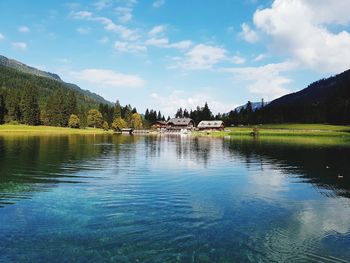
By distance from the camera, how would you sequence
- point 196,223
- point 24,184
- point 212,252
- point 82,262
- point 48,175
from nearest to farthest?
1. point 82,262
2. point 212,252
3. point 196,223
4. point 24,184
5. point 48,175

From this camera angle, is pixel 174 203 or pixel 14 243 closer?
pixel 14 243

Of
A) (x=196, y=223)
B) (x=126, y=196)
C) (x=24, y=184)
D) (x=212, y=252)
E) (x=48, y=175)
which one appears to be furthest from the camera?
(x=48, y=175)

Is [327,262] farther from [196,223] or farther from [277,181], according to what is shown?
[277,181]

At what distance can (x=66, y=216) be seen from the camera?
2500cm

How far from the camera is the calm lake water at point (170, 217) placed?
18453 mm

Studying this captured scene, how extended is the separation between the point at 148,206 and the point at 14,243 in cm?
1126

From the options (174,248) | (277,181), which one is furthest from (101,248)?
(277,181)

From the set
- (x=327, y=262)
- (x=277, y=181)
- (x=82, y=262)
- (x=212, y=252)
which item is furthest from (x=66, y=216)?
(x=277, y=181)

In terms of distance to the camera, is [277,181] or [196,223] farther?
[277,181]

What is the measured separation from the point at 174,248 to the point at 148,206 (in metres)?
9.38

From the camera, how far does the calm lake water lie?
18.5m

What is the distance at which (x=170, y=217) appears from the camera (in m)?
25.1

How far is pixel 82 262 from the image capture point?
16828 mm

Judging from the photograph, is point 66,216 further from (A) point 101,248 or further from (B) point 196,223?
(B) point 196,223
